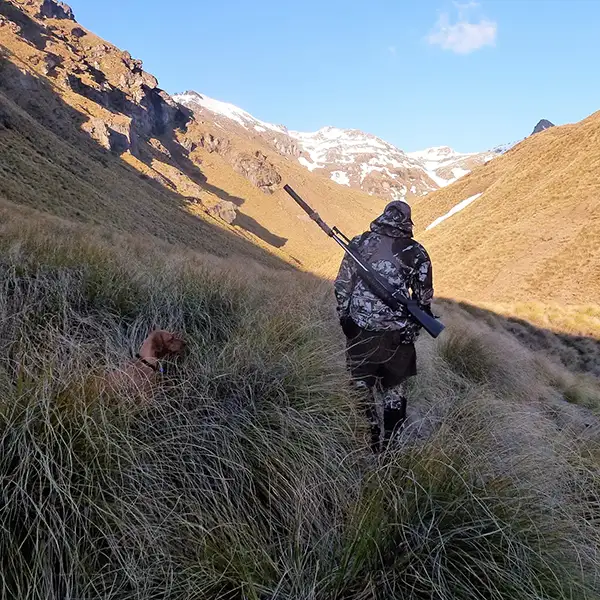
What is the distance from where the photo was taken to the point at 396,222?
3334 mm

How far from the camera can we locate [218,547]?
5.90 ft

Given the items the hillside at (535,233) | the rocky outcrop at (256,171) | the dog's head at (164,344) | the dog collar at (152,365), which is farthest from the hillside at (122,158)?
the dog collar at (152,365)

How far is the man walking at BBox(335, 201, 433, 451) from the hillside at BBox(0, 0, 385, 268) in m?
22.5

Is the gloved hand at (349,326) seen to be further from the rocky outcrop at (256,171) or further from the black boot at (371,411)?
the rocky outcrop at (256,171)

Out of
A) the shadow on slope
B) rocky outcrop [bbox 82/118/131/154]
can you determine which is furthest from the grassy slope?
rocky outcrop [bbox 82/118/131/154]

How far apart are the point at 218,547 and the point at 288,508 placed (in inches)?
13.6

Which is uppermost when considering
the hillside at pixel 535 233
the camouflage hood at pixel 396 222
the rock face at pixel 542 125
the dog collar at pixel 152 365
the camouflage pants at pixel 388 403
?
the rock face at pixel 542 125

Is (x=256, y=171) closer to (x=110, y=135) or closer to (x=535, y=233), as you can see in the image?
(x=110, y=135)

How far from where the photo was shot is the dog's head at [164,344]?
299 cm

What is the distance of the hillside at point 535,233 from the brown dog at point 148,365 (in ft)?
67.9

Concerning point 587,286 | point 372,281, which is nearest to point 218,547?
point 372,281

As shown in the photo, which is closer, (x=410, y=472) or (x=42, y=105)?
(x=410, y=472)

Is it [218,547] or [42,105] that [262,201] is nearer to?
[42,105]

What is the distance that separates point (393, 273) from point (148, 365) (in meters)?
1.66
